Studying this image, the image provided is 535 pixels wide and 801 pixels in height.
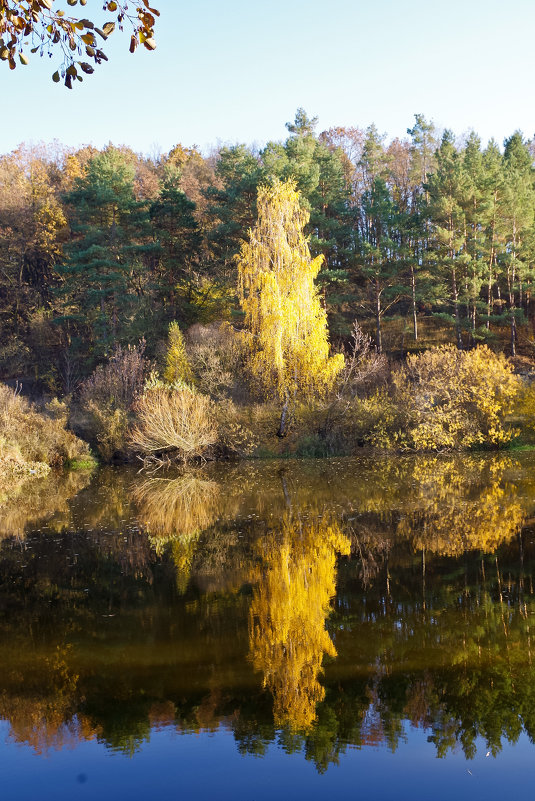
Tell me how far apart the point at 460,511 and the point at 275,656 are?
7.73 metres

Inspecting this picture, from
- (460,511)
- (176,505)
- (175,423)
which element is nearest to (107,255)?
(175,423)

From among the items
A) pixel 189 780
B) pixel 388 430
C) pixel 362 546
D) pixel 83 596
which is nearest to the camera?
pixel 189 780

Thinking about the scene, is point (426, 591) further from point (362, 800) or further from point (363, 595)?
point (362, 800)

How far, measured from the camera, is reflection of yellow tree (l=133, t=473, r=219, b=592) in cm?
1228

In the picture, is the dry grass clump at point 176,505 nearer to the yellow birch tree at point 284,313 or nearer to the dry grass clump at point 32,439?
the dry grass clump at point 32,439

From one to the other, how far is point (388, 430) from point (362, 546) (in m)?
13.8

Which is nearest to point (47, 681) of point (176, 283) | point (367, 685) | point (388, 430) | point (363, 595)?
point (367, 685)

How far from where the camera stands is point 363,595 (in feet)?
29.5

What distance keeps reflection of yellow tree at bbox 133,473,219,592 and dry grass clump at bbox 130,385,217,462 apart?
7.12 ft

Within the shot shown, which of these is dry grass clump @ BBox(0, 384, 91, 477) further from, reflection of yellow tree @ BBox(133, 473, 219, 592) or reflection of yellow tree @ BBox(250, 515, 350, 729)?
reflection of yellow tree @ BBox(250, 515, 350, 729)

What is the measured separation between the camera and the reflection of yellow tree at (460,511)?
11539 millimetres

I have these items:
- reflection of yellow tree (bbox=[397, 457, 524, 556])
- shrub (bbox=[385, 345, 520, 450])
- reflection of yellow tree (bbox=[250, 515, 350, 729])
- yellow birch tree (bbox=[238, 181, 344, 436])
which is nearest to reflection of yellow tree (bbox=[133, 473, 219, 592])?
reflection of yellow tree (bbox=[250, 515, 350, 729])

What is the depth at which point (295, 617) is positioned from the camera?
834 centimetres

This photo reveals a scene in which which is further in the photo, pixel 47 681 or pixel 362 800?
pixel 47 681
